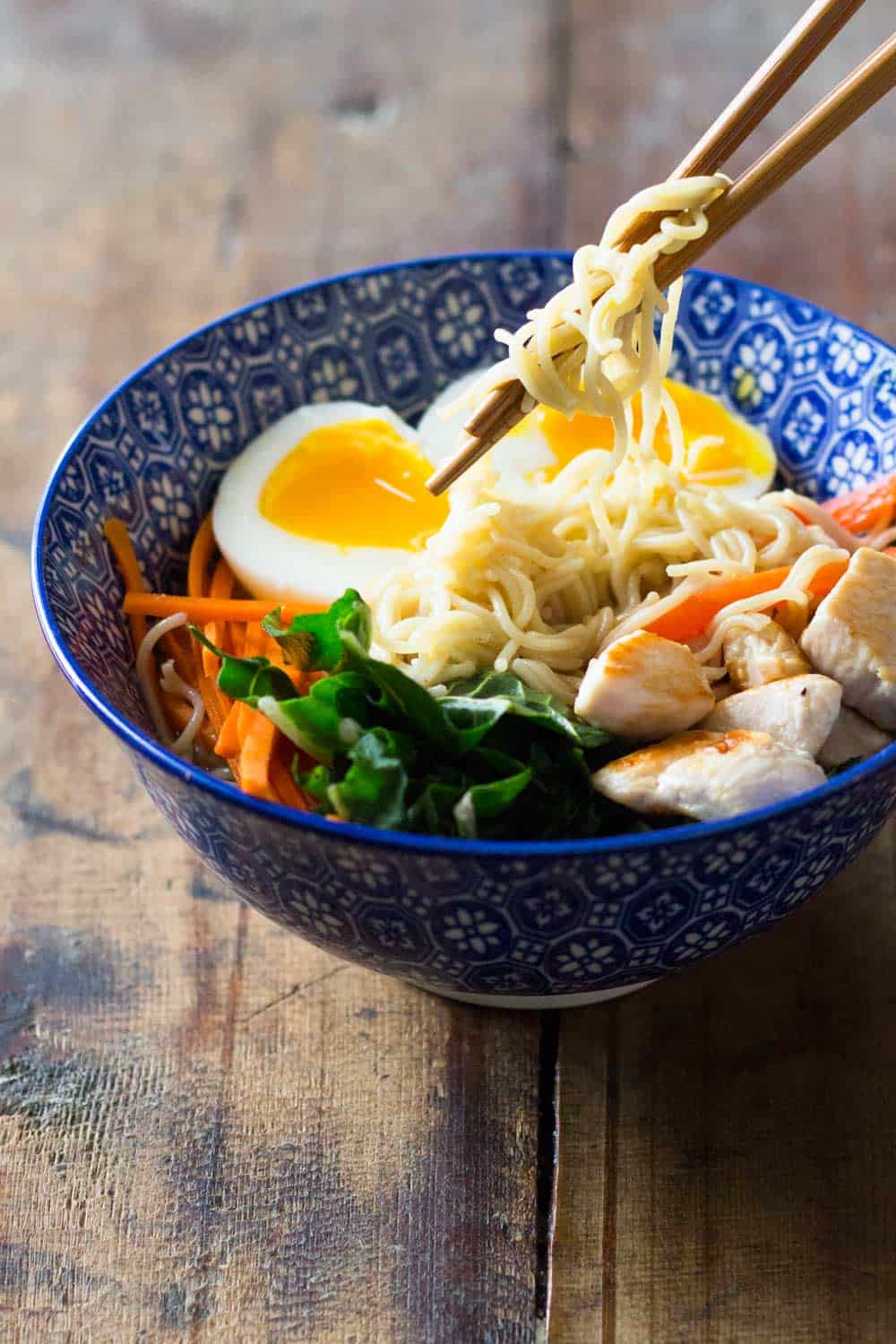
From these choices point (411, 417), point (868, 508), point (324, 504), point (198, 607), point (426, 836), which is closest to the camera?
point (426, 836)

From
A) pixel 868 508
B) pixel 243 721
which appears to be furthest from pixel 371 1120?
pixel 868 508

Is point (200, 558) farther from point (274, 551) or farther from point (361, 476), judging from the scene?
point (361, 476)

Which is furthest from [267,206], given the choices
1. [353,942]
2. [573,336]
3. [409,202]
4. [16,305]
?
[353,942]

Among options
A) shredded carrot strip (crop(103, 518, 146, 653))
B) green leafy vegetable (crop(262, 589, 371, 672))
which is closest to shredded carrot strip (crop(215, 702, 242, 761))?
green leafy vegetable (crop(262, 589, 371, 672))

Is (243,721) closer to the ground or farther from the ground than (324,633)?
closer to the ground

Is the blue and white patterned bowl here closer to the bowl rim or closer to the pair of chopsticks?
the bowl rim

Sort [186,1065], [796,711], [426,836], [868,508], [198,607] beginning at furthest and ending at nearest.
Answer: [868,508]
[198,607]
[186,1065]
[796,711]
[426,836]

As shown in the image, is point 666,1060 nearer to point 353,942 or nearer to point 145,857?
point 353,942
